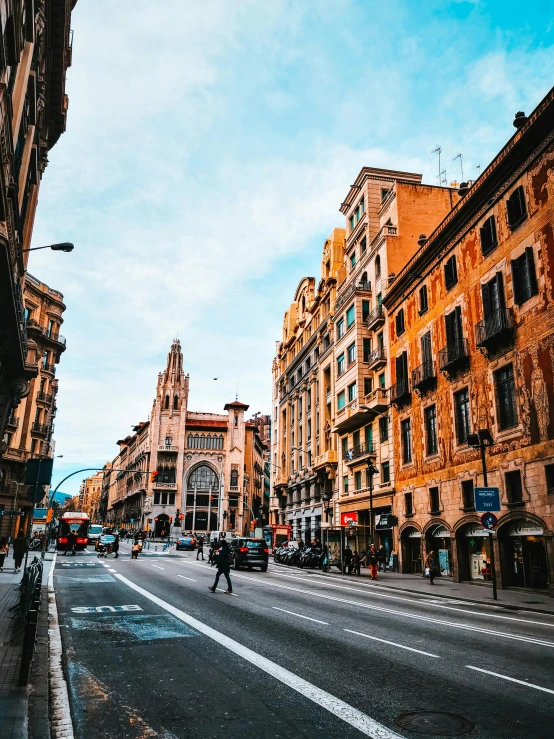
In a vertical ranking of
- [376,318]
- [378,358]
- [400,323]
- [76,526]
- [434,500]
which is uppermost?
[376,318]

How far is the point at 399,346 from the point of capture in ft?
116

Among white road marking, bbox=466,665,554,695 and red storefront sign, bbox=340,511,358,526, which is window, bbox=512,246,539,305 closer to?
white road marking, bbox=466,665,554,695

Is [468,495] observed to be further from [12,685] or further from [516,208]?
[12,685]

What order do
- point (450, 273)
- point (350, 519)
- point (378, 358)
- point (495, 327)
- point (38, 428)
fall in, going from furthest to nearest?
point (38, 428), point (378, 358), point (350, 519), point (450, 273), point (495, 327)

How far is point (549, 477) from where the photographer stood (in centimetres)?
2036

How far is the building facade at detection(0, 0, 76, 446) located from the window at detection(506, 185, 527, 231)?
18719mm

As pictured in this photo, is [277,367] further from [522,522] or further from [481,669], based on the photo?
[481,669]

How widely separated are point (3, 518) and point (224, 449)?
5596cm

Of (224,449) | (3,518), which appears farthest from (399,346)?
(224,449)

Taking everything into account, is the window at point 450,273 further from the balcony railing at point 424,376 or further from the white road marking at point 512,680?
the white road marking at point 512,680

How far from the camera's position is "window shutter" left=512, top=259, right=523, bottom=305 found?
75.5 feet

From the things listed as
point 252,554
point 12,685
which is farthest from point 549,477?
point 12,685

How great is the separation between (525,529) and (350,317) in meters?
24.4

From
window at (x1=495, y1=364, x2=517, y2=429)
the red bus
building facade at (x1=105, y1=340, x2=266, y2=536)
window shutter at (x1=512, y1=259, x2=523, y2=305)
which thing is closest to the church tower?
building facade at (x1=105, y1=340, x2=266, y2=536)
